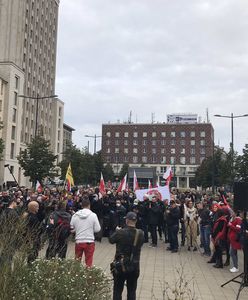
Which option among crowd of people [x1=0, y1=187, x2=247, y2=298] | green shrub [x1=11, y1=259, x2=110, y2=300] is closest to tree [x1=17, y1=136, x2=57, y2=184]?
crowd of people [x1=0, y1=187, x2=247, y2=298]

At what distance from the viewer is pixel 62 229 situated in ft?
30.8

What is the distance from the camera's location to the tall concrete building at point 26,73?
2501 inches

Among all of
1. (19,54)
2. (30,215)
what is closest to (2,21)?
(19,54)

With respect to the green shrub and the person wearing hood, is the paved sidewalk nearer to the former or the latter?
the green shrub

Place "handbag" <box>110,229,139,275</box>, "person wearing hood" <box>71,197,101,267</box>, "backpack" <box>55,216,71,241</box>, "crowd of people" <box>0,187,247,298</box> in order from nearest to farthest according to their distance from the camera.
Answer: "handbag" <box>110,229,139,275</box>
"person wearing hood" <box>71,197,101,267</box>
"crowd of people" <box>0,187,247,298</box>
"backpack" <box>55,216,71,241</box>

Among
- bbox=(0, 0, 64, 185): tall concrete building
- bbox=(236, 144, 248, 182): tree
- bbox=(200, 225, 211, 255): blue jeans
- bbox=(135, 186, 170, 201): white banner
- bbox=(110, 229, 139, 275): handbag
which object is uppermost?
bbox=(0, 0, 64, 185): tall concrete building

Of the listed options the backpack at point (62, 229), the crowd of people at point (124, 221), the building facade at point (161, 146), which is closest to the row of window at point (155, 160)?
the building facade at point (161, 146)

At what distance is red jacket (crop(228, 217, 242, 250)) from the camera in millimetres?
10727

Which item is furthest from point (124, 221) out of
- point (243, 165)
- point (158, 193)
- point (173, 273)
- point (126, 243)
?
point (243, 165)

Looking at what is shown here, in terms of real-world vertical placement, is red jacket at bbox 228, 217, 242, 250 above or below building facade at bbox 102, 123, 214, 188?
below

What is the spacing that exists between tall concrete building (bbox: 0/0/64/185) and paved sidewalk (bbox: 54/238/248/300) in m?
41.0

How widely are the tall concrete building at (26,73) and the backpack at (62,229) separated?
4421 cm

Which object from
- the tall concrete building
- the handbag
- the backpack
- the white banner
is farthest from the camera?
the tall concrete building

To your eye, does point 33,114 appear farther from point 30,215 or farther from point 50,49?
point 30,215
